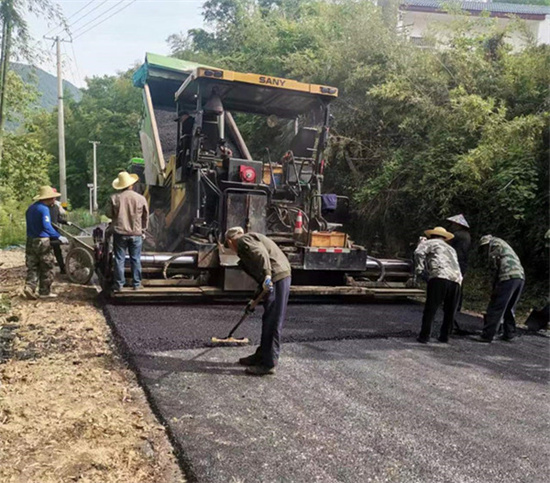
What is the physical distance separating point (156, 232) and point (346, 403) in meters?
4.54

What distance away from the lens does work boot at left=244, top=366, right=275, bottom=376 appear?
3693 millimetres

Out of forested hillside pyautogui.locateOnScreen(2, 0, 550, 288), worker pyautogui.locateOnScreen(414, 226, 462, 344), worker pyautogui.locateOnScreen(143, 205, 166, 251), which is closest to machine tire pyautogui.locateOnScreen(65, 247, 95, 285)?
worker pyautogui.locateOnScreen(143, 205, 166, 251)

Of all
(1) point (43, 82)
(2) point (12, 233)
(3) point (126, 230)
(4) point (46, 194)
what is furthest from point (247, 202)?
(1) point (43, 82)

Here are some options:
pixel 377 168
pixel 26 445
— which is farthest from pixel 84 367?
pixel 377 168

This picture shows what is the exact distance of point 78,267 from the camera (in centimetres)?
685

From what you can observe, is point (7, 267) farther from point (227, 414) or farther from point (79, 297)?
point (227, 414)

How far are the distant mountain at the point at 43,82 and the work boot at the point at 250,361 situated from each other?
4542 millimetres

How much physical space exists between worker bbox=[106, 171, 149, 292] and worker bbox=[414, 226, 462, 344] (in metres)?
2.87

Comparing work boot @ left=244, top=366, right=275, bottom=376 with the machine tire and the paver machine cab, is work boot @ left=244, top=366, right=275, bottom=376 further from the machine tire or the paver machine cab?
the machine tire

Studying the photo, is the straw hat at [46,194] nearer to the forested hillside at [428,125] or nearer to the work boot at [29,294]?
the work boot at [29,294]

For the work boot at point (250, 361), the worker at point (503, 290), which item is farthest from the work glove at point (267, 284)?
the worker at point (503, 290)

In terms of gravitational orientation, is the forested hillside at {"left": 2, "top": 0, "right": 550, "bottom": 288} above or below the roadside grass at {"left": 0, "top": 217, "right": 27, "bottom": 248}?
above

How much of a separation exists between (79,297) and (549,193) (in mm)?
5616

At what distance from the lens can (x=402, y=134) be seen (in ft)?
30.3
